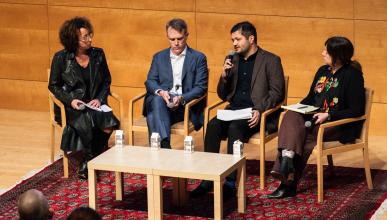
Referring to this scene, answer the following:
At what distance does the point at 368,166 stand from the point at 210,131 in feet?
4.25

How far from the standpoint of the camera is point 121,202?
7.60 meters

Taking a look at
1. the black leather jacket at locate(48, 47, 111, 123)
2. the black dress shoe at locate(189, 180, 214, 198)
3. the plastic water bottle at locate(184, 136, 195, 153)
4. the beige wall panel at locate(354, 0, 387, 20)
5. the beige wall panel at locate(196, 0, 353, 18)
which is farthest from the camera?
the beige wall panel at locate(196, 0, 353, 18)

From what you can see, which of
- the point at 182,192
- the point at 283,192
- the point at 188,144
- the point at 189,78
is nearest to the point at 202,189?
the point at 182,192

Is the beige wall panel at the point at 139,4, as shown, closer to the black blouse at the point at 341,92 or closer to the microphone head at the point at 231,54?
the microphone head at the point at 231,54

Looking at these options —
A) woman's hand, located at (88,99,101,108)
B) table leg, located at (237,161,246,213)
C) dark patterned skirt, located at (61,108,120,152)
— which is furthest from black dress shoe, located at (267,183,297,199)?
woman's hand, located at (88,99,101,108)

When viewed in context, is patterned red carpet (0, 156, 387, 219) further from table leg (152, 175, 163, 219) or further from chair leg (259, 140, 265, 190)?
table leg (152, 175, 163, 219)

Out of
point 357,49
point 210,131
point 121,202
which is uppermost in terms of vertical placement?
point 357,49

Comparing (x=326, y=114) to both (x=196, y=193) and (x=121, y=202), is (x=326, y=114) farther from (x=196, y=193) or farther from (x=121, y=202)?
(x=121, y=202)

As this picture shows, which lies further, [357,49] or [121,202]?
[357,49]

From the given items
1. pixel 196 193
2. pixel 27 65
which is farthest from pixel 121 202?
pixel 27 65

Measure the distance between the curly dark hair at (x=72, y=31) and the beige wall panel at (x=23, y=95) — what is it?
240 centimetres

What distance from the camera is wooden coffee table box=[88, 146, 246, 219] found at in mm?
6832

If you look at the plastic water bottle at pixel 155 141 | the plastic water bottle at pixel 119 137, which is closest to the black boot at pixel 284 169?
the plastic water bottle at pixel 155 141

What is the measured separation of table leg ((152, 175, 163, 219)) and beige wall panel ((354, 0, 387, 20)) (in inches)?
122
